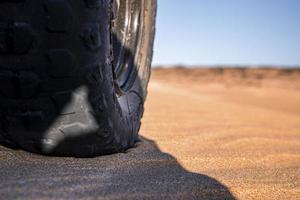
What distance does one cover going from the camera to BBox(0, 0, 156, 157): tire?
1185 millimetres

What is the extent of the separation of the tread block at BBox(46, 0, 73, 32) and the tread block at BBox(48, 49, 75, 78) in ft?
0.19

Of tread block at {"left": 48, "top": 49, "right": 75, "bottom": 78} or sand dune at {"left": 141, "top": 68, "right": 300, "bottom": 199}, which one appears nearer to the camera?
tread block at {"left": 48, "top": 49, "right": 75, "bottom": 78}

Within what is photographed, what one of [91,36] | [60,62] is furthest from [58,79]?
[91,36]

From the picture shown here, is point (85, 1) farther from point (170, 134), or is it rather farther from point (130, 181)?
point (170, 134)

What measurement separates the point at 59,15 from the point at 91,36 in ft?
0.40

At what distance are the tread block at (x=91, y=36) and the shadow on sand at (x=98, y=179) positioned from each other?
1.13 ft

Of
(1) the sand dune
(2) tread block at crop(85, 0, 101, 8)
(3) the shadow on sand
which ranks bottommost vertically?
(1) the sand dune

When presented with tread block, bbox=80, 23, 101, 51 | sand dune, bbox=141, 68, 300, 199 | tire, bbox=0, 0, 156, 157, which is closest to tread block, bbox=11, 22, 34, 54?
tire, bbox=0, 0, 156, 157

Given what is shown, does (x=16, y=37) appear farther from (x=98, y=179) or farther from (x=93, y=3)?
(x=98, y=179)

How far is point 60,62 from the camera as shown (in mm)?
1246

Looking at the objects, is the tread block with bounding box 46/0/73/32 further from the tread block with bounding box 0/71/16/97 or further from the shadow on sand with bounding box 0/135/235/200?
the shadow on sand with bounding box 0/135/235/200

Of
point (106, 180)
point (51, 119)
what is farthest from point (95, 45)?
point (106, 180)

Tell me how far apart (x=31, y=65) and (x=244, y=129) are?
1.74m

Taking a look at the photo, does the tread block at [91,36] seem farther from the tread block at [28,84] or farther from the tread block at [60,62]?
the tread block at [28,84]
